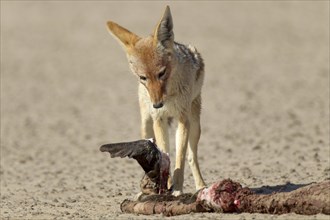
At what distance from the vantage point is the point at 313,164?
1170 centimetres

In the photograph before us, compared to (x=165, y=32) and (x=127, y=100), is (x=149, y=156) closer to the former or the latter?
(x=165, y=32)

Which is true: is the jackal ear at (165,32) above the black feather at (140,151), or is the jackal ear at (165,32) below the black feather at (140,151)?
above

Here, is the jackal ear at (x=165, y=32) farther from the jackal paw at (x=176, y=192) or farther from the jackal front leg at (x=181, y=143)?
the jackal paw at (x=176, y=192)

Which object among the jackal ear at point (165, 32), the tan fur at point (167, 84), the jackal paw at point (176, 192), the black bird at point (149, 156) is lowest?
the jackal paw at point (176, 192)

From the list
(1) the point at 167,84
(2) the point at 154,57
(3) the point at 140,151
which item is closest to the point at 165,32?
(2) the point at 154,57

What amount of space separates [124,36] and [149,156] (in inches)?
53.6

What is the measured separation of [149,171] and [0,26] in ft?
83.3

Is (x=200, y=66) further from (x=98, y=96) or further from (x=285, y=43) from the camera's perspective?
(x=285, y=43)

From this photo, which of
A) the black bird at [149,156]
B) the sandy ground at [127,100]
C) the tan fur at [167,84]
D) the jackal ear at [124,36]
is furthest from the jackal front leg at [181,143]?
the jackal ear at [124,36]

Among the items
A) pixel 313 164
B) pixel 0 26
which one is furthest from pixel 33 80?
pixel 313 164

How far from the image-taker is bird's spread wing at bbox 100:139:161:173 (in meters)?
8.62

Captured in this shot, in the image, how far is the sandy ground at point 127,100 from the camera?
440 inches

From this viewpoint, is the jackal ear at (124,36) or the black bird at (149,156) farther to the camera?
the jackal ear at (124,36)

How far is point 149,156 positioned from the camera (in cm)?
880
